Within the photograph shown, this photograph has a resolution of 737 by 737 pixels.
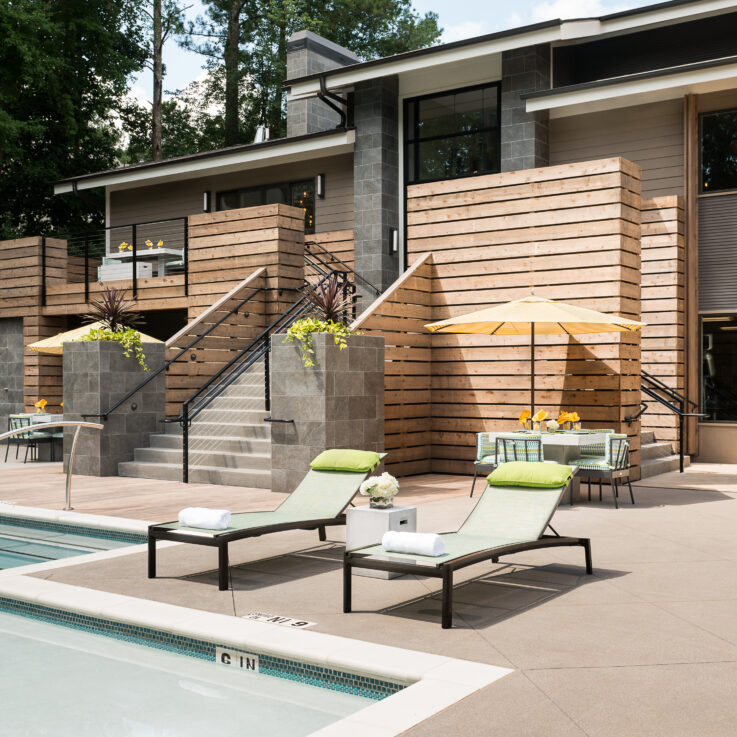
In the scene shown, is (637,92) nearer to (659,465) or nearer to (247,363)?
(659,465)

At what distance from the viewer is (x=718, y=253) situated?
14.3 m

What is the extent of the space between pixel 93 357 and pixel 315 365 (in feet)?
13.2

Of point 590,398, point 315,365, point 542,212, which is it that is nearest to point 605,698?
point 315,365

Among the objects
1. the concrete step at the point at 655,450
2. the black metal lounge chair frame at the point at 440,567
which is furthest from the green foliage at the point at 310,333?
the black metal lounge chair frame at the point at 440,567

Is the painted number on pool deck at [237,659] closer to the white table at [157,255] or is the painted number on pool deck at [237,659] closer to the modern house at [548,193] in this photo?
the modern house at [548,193]

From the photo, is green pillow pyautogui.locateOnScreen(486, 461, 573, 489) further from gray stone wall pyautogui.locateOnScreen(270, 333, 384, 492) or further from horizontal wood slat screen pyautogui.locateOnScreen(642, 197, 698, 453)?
horizontal wood slat screen pyautogui.locateOnScreen(642, 197, 698, 453)

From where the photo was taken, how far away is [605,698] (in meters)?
4.00

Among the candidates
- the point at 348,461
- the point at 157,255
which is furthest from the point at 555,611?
the point at 157,255

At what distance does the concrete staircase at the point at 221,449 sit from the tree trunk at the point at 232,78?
19296 millimetres

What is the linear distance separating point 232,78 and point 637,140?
794 inches

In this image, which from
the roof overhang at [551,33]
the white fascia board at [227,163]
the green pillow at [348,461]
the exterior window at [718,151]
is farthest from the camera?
the white fascia board at [227,163]

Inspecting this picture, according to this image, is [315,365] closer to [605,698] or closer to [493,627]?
[493,627]

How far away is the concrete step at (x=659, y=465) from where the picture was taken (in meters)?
12.5

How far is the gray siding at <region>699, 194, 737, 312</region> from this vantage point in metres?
14.2
